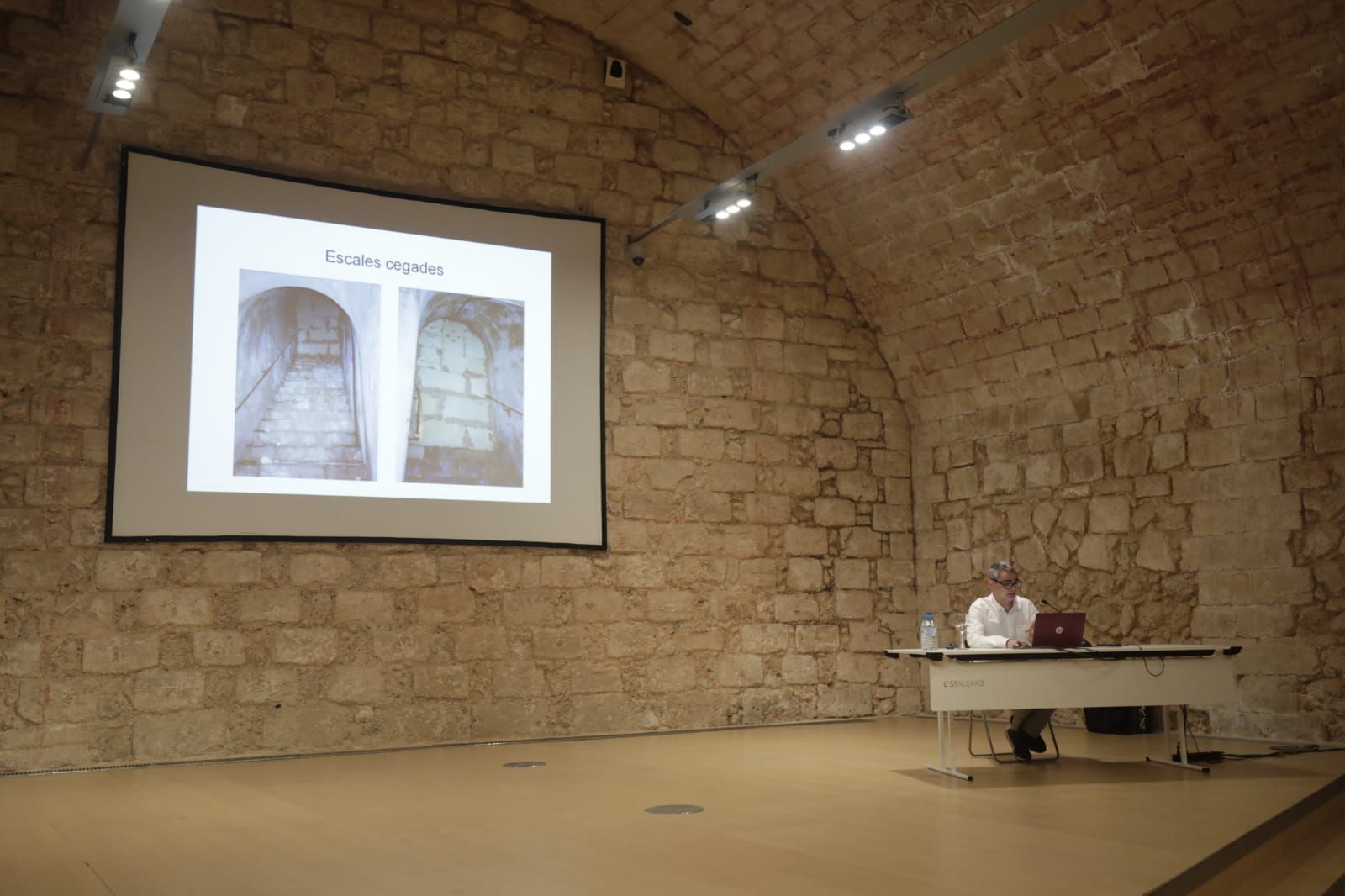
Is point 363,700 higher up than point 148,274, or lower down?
lower down

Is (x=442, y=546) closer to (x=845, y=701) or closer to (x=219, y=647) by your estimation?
(x=219, y=647)

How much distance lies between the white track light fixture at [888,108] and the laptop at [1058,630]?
104 inches

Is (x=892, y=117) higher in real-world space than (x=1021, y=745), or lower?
higher

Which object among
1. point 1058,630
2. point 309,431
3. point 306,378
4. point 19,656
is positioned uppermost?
point 306,378

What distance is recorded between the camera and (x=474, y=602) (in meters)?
7.27

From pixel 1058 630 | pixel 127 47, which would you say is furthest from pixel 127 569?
pixel 1058 630

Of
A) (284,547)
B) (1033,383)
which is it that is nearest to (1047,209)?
(1033,383)

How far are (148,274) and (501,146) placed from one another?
249cm

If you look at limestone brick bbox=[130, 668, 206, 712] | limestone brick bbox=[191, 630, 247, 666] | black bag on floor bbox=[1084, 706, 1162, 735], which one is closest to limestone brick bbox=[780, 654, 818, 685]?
black bag on floor bbox=[1084, 706, 1162, 735]

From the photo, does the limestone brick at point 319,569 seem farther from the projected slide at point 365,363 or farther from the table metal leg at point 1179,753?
the table metal leg at point 1179,753

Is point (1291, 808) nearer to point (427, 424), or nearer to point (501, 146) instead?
point (427, 424)

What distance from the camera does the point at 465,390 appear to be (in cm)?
740

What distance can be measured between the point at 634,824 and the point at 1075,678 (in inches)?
96.3

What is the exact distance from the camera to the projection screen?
6500 millimetres
